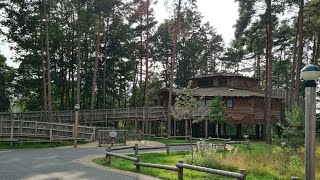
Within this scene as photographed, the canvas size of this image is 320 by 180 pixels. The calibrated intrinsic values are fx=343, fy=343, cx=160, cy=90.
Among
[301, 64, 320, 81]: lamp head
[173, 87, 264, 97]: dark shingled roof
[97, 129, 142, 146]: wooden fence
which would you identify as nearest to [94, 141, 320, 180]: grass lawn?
[301, 64, 320, 81]: lamp head

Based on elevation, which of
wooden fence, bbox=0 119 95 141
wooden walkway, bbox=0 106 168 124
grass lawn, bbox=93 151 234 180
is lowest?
grass lawn, bbox=93 151 234 180

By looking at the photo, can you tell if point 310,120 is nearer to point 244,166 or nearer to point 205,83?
point 244,166

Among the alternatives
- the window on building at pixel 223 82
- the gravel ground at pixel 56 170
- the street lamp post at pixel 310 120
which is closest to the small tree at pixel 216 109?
the window on building at pixel 223 82

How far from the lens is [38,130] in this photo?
86.6 ft

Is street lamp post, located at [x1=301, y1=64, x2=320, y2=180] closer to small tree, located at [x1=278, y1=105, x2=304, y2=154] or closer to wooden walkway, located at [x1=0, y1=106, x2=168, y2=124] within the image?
small tree, located at [x1=278, y1=105, x2=304, y2=154]

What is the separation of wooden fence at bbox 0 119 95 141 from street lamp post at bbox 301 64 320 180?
914 inches

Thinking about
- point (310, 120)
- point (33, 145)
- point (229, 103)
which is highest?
point (229, 103)

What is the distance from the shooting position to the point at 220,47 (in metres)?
64.5

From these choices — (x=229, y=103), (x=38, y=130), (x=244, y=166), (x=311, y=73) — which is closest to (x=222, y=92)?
(x=229, y=103)

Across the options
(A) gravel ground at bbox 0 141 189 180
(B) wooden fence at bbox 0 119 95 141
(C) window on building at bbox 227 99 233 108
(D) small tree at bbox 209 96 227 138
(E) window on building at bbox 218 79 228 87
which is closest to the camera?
(A) gravel ground at bbox 0 141 189 180

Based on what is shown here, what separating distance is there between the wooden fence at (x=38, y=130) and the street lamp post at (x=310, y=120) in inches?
914

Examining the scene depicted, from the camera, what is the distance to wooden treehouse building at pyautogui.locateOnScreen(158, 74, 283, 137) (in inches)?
1537

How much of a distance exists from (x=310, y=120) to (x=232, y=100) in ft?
112

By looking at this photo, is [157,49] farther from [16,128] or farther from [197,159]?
[197,159]
